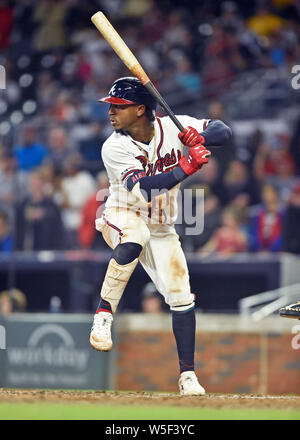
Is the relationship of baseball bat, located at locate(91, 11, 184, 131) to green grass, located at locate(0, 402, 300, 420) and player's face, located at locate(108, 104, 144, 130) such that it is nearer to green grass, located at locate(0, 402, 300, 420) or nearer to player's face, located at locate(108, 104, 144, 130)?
player's face, located at locate(108, 104, 144, 130)

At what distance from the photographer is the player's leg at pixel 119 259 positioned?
588 centimetres

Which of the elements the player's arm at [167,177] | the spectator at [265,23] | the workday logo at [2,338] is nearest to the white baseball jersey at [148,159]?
the player's arm at [167,177]

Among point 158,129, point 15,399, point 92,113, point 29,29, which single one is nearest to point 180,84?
point 92,113

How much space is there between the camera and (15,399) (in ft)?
18.9

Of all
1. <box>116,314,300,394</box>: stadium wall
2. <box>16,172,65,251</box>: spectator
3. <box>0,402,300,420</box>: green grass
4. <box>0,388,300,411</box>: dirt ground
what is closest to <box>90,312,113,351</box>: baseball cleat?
<box>0,388,300,411</box>: dirt ground

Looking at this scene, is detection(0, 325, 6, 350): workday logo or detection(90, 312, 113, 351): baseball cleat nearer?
detection(90, 312, 113, 351): baseball cleat

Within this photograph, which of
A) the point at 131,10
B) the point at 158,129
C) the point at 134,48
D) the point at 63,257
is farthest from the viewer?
the point at 131,10

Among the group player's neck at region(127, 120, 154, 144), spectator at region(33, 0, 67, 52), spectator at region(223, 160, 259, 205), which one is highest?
spectator at region(33, 0, 67, 52)

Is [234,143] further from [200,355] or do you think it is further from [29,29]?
[29,29]

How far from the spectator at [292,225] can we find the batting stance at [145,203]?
12.9 feet

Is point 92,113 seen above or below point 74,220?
above

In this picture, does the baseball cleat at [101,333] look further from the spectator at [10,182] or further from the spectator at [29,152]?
the spectator at [29,152]

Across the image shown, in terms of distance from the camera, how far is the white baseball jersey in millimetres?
5902

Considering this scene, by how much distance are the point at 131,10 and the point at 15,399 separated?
10259 mm
